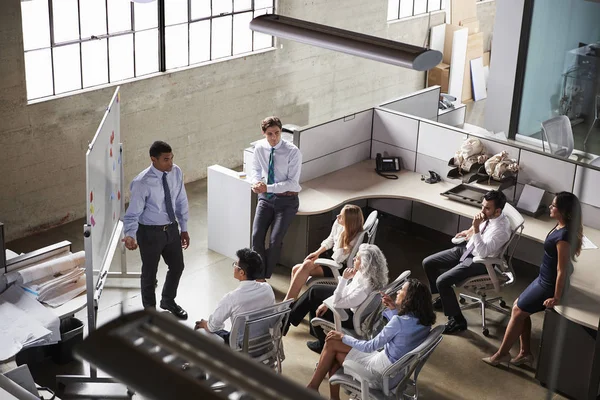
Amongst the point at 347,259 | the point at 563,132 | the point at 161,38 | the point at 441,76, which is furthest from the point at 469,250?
the point at 441,76

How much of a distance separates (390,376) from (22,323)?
2.13 metres

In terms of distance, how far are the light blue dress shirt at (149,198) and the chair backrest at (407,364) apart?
2008mm

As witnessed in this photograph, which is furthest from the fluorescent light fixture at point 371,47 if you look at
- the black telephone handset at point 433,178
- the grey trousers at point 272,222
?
the black telephone handset at point 433,178

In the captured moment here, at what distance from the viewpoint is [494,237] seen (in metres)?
5.58

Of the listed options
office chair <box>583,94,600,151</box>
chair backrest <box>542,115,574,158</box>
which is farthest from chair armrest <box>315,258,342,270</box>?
office chair <box>583,94,600,151</box>

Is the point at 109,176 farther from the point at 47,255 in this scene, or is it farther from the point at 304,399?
the point at 304,399

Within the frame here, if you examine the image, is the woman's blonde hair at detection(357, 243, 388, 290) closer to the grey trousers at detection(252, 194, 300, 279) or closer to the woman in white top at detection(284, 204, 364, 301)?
the woman in white top at detection(284, 204, 364, 301)

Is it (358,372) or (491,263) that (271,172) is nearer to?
(491,263)

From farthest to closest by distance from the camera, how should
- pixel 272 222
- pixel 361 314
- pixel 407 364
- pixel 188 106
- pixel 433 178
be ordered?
pixel 188 106 < pixel 433 178 < pixel 272 222 < pixel 361 314 < pixel 407 364

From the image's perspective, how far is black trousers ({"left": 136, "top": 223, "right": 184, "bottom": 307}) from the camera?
5.53 metres

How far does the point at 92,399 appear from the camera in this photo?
4.89 m

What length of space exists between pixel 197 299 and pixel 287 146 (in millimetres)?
1369

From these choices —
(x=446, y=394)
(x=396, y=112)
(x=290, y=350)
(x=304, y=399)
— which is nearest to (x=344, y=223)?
(x=290, y=350)

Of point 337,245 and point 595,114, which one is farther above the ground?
point 595,114
